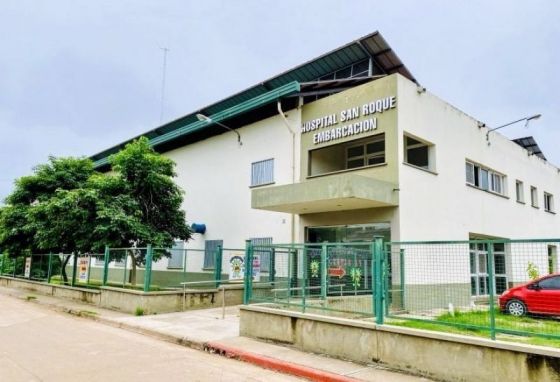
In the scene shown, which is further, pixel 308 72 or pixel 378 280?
pixel 308 72

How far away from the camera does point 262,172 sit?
18.7m

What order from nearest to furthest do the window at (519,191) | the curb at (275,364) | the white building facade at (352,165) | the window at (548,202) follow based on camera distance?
the curb at (275,364) → the white building facade at (352,165) → the window at (519,191) → the window at (548,202)

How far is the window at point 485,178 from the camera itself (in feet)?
59.6

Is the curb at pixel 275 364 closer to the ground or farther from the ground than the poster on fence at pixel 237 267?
closer to the ground

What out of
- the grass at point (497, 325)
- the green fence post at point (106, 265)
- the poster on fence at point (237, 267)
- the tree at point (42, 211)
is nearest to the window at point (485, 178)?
the poster on fence at point (237, 267)

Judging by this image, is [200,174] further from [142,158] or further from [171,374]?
[171,374]

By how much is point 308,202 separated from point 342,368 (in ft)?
23.4

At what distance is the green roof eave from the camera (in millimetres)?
16891

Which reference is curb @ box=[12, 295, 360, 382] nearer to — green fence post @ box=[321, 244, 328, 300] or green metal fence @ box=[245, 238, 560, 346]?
green metal fence @ box=[245, 238, 560, 346]

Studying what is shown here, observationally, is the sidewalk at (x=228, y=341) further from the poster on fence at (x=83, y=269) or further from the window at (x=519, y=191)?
the window at (x=519, y=191)

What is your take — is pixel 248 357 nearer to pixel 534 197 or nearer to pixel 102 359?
pixel 102 359

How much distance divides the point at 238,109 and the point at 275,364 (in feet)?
42.1

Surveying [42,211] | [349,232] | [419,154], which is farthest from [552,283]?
[42,211]

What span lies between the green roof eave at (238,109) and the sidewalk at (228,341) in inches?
316
